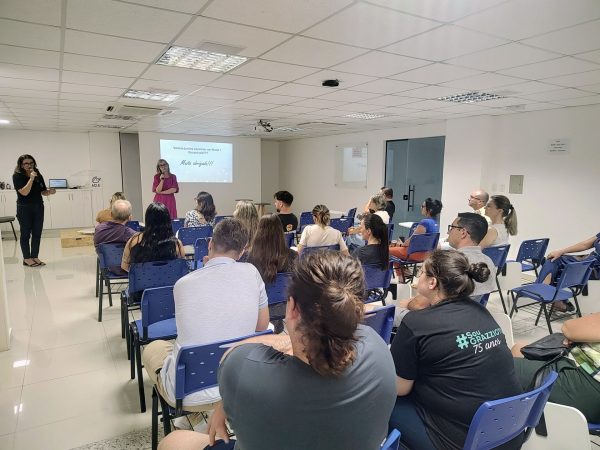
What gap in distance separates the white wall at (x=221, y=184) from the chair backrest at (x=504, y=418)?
939cm

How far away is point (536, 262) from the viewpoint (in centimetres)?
460

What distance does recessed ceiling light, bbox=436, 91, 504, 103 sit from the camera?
16.0 ft

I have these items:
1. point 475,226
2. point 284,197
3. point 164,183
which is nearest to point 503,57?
point 475,226

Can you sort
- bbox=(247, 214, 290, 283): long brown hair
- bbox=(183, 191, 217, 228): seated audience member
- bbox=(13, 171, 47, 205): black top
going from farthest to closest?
bbox=(13, 171, 47, 205): black top < bbox=(183, 191, 217, 228): seated audience member < bbox=(247, 214, 290, 283): long brown hair

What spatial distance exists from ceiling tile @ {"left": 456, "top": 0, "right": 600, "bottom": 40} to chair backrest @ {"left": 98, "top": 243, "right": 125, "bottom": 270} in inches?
139

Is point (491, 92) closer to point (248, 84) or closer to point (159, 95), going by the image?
point (248, 84)

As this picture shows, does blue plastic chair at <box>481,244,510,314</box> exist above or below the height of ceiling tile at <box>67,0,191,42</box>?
below

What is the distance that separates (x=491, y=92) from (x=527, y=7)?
2667 mm

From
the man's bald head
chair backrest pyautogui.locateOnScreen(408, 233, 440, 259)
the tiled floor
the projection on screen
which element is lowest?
the tiled floor

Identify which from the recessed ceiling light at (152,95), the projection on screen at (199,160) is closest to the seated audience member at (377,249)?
the recessed ceiling light at (152,95)

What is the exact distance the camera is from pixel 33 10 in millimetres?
2312

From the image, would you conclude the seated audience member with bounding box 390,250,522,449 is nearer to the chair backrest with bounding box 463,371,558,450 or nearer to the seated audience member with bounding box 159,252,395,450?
the chair backrest with bounding box 463,371,558,450

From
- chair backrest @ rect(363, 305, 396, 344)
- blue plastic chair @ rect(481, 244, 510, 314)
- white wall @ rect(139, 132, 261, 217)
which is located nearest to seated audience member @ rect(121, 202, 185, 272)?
chair backrest @ rect(363, 305, 396, 344)

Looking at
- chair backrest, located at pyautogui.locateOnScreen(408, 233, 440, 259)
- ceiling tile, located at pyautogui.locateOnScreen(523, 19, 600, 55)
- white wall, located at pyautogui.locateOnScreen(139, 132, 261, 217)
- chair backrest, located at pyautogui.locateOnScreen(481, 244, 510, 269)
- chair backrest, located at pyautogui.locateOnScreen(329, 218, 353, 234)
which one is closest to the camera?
ceiling tile, located at pyautogui.locateOnScreen(523, 19, 600, 55)
